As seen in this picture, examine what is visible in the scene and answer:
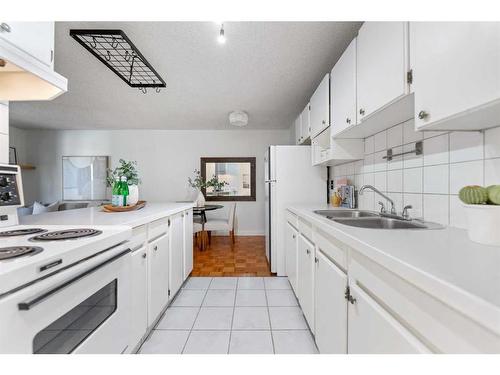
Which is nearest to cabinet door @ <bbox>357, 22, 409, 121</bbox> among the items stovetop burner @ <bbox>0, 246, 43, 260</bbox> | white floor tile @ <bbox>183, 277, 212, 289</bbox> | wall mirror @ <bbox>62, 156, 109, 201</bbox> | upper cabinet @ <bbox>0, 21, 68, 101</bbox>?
stovetop burner @ <bbox>0, 246, 43, 260</bbox>

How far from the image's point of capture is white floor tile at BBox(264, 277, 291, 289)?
2.54 metres

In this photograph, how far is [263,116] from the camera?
4.23 meters

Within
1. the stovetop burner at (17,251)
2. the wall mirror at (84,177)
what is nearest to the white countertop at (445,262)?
the stovetop burner at (17,251)

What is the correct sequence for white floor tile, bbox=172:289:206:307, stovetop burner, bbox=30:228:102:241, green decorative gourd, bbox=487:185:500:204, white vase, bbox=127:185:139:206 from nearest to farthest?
green decorative gourd, bbox=487:185:500:204 < stovetop burner, bbox=30:228:102:241 < white vase, bbox=127:185:139:206 < white floor tile, bbox=172:289:206:307

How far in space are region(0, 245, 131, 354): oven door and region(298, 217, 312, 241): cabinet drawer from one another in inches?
45.6

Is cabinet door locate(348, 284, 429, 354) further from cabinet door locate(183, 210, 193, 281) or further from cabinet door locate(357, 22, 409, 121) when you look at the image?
cabinet door locate(183, 210, 193, 281)

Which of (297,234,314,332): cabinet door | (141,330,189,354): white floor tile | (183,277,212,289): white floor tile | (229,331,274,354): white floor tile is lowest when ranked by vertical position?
(183,277,212,289): white floor tile

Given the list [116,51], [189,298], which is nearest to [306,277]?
[189,298]

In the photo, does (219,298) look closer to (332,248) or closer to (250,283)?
(250,283)

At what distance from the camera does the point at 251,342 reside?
5.29 ft

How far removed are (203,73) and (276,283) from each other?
7.97 feet
